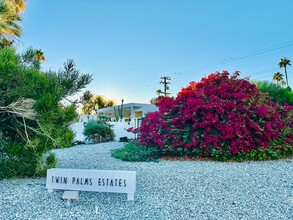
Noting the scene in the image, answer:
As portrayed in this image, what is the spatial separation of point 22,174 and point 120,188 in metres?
1.98

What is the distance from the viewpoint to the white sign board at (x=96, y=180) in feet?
10.6

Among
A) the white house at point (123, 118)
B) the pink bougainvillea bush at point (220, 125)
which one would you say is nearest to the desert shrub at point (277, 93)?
the pink bougainvillea bush at point (220, 125)

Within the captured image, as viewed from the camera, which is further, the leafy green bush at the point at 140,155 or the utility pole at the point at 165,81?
the utility pole at the point at 165,81

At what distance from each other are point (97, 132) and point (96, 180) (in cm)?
865

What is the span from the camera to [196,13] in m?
9.99

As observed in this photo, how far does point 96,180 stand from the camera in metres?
3.29

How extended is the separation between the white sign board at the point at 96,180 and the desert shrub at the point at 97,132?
8295 millimetres

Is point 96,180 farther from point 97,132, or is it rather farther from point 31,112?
point 97,132

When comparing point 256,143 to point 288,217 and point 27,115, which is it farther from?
point 27,115

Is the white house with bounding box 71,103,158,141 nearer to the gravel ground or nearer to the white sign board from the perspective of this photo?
the gravel ground

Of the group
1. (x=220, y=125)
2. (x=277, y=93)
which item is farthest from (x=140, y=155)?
(x=277, y=93)

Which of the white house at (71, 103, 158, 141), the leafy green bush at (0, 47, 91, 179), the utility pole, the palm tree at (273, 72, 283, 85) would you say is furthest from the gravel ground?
the palm tree at (273, 72, 283, 85)

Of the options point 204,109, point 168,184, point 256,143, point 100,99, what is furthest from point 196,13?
point 100,99

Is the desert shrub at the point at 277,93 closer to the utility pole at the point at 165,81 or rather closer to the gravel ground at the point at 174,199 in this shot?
the gravel ground at the point at 174,199
